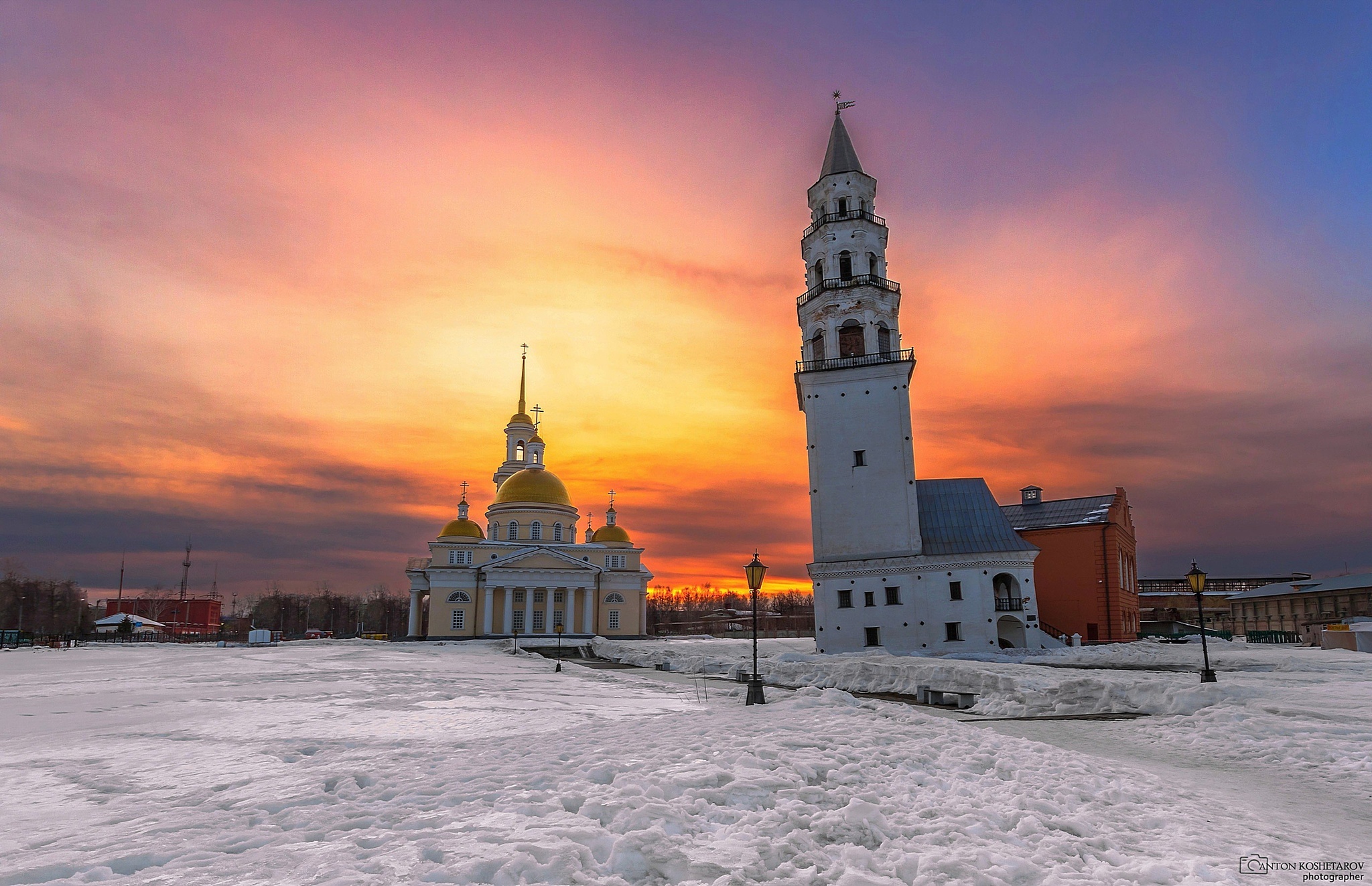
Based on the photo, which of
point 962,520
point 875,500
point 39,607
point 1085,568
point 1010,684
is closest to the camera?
point 1010,684

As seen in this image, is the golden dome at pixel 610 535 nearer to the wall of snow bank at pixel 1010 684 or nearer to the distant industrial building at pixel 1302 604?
the wall of snow bank at pixel 1010 684

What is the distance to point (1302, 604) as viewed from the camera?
86.4m

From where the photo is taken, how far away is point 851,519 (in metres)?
41.1

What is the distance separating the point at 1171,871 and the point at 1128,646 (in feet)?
124

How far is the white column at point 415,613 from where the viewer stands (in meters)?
69.6

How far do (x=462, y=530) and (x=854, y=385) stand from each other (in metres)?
44.3

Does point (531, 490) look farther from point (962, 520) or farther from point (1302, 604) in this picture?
point (1302, 604)

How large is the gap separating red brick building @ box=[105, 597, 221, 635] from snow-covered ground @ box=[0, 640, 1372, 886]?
127062 mm

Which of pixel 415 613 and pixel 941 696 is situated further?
pixel 415 613

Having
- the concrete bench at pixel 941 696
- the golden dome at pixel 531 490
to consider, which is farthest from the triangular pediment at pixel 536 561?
the concrete bench at pixel 941 696

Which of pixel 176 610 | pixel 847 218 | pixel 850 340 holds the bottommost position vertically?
pixel 176 610

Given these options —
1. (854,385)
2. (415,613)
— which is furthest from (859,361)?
(415,613)

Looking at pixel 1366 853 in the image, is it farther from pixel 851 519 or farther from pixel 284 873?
pixel 851 519

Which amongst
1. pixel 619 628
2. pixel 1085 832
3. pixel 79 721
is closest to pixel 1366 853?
pixel 1085 832
